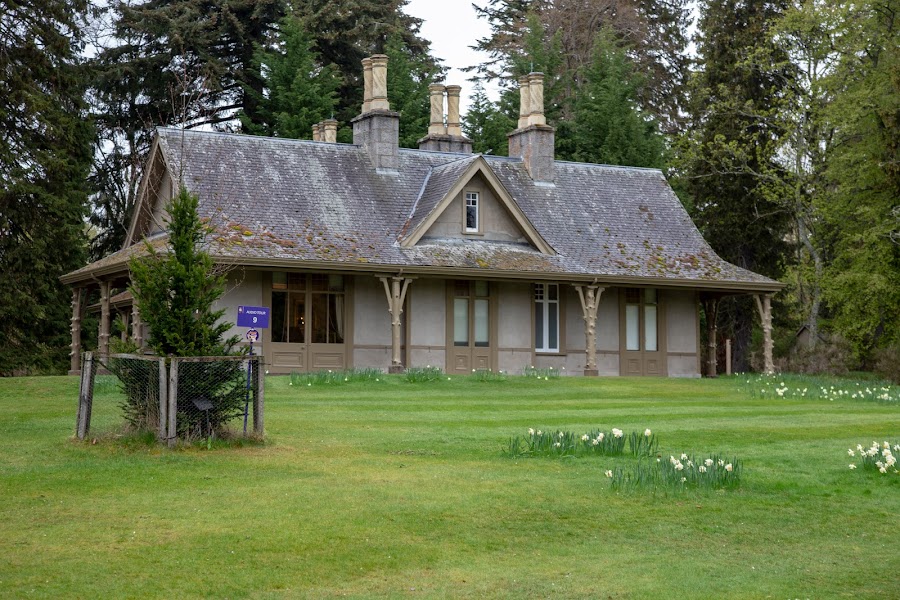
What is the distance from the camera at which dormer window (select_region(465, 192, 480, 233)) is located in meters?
33.9

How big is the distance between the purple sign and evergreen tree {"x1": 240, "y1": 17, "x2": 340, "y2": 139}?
24642 mm

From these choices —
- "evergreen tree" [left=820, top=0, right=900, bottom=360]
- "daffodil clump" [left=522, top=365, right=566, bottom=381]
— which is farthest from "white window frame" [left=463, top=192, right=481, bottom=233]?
"evergreen tree" [left=820, top=0, right=900, bottom=360]

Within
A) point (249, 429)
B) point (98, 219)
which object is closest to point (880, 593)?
point (249, 429)

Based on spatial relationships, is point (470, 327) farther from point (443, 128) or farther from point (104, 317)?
point (104, 317)

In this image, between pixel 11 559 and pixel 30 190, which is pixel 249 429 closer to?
pixel 11 559

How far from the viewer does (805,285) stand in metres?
45.8

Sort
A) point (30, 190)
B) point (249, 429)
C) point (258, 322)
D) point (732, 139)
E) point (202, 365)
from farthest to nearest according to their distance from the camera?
point (732, 139)
point (30, 190)
point (258, 322)
point (249, 429)
point (202, 365)

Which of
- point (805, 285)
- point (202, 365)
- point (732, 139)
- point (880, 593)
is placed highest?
point (732, 139)

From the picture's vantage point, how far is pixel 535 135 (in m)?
37.0

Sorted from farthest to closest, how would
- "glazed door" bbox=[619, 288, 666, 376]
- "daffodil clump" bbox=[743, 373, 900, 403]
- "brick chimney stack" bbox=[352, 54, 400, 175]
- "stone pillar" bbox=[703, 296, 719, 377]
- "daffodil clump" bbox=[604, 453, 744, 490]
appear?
"stone pillar" bbox=[703, 296, 719, 377]
"glazed door" bbox=[619, 288, 666, 376]
"brick chimney stack" bbox=[352, 54, 400, 175]
"daffodil clump" bbox=[743, 373, 900, 403]
"daffodil clump" bbox=[604, 453, 744, 490]

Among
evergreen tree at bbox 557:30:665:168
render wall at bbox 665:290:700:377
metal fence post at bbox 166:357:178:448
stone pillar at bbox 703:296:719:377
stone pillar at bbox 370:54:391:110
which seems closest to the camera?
metal fence post at bbox 166:357:178:448

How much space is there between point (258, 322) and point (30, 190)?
21394 millimetres

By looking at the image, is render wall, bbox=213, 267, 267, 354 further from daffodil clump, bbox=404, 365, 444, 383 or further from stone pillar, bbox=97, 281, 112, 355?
daffodil clump, bbox=404, 365, 444, 383

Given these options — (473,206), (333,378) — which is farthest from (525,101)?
(333,378)
